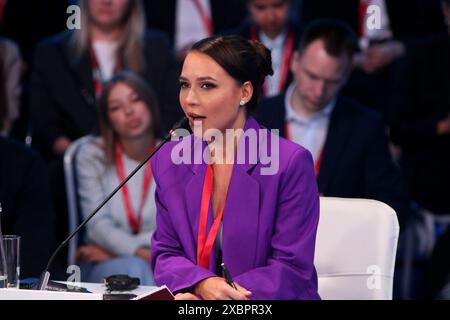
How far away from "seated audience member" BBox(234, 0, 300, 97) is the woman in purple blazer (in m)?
2.14

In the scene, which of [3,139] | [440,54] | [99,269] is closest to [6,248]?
[3,139]

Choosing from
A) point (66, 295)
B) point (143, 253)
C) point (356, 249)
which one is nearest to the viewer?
point (66, 295)

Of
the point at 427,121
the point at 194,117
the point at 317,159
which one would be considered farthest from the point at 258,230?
the point at 427,121

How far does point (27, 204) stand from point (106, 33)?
1.38 metres

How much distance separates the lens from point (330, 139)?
13.9 feet

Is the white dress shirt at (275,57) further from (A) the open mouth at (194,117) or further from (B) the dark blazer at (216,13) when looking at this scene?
(A) the open mouth at (194,117)

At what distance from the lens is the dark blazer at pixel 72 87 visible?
4.79 meters

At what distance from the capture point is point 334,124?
4.27m

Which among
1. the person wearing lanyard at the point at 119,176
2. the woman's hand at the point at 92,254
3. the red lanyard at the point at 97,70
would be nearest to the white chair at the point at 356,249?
the person wearing lanyard at the point at 119,176

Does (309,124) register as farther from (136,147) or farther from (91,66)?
(91,66)

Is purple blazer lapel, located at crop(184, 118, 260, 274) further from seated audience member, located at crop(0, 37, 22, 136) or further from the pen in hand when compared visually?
seated audience member, located at crop(0, 37, 22, 136)

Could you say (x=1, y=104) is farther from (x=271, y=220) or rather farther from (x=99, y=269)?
(x=271, y=220)

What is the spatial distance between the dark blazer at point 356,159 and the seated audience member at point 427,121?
1.29ft

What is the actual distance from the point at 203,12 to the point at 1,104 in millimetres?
1211
